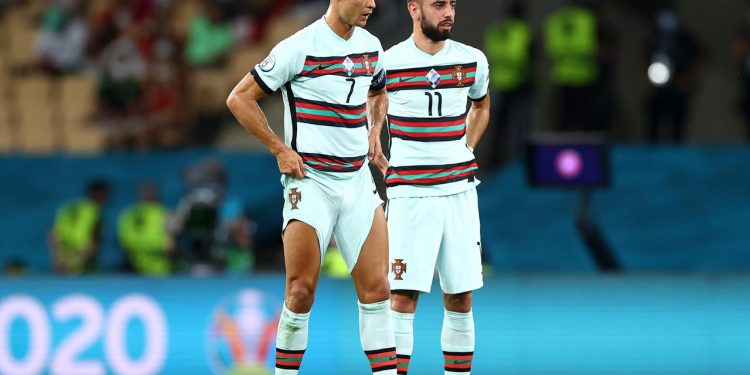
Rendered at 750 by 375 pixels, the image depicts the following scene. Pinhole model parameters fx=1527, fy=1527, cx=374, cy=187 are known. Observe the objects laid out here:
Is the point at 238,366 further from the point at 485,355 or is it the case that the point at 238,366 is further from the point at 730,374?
the point at 730,374

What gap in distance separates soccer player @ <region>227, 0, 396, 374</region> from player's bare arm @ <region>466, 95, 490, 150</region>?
1.10 m

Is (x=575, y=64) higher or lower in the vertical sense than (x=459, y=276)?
higher

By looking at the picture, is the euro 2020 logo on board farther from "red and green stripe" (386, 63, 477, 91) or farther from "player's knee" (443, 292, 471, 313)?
"red and green stripe" (386, 63, 477, 91)

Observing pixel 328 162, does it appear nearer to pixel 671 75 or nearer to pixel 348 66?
pixel 348 66

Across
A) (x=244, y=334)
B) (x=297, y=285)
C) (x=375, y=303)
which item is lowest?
(x=244, y=334)

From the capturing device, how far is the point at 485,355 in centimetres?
1330

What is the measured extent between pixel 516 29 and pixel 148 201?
445 cm

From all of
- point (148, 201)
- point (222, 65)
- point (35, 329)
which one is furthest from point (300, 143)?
point (222, 65)

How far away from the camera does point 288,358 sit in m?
8.41

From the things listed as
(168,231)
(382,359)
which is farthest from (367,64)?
(168,231)

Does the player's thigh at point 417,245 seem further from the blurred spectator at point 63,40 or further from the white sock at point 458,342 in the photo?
the blurred spectator at point 63,40

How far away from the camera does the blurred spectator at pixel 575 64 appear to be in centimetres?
1688

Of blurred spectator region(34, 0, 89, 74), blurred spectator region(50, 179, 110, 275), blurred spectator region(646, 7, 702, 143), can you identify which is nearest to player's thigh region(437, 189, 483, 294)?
blurred spectator region(50, 179, 110, 275)

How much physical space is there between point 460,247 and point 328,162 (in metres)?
1.28
